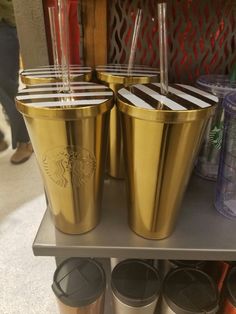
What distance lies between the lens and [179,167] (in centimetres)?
41

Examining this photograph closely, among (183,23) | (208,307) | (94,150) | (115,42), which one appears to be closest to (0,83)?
(115,42)

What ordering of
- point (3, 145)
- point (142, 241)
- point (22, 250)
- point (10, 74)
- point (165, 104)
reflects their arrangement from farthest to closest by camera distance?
point (3, 145), point (10, 74), point (22, 250), point (142, 241), point (165, 104)

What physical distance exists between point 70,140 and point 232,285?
53 centimetres

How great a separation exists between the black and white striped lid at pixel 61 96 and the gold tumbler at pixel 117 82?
7cm

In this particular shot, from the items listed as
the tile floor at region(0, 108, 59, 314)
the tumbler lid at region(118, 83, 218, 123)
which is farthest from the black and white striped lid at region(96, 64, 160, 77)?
the tile floor at region(0, 108, 59, 314)

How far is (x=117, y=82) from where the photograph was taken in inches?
20.2

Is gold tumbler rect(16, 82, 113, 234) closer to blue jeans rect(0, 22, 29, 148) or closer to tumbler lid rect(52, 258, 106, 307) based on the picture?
tumbler lid rect(52, 258, 106, 307)

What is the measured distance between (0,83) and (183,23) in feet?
4.32

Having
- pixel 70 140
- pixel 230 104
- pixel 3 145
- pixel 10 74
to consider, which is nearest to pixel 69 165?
pixel 70 140

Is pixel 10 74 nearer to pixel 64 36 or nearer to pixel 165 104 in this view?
pixel 64 36

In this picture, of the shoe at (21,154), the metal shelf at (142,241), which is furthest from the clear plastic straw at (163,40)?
the shoe at (21,154)

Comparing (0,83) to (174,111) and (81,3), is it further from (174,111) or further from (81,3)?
(174,111)

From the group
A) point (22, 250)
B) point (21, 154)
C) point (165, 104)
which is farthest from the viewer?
point (21, 154)

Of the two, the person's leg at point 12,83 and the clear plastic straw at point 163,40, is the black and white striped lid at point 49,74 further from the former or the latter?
the person's leg at point 12,83
